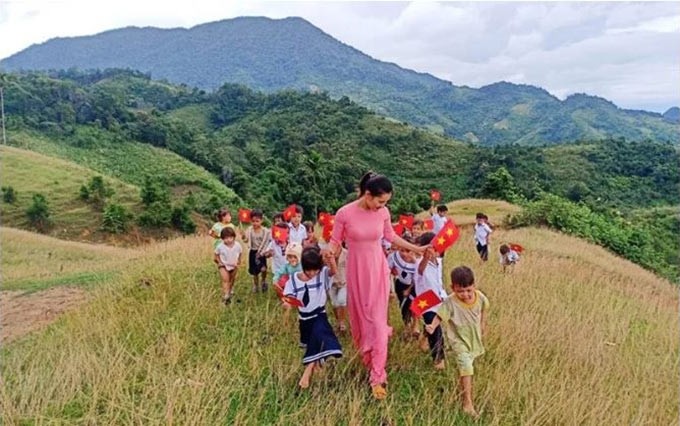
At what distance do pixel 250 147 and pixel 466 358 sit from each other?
56061mm

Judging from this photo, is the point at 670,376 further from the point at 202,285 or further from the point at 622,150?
the point at 622,150

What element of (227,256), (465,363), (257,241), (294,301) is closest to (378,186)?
(294,301)

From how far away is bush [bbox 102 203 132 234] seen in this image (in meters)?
31.7

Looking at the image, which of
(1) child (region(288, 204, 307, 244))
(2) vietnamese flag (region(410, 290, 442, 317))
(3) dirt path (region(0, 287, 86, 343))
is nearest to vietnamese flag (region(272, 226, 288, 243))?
(1) child (region(288, 204, 307, 244))

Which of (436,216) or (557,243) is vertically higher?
(436,216)

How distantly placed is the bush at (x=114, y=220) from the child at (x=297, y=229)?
28.0m

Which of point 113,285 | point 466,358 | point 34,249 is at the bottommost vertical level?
point 34,249

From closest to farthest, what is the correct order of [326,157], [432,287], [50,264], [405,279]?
1. [432,287]
2. [405,279]
3. [50,264]
4. [326,157]

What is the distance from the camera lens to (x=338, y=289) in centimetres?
528

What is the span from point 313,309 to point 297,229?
2184mm

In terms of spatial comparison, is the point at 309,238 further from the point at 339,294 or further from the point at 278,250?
the point at 339,294

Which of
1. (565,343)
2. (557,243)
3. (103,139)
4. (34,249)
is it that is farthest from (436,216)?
(103,139)

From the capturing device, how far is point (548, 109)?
441ft

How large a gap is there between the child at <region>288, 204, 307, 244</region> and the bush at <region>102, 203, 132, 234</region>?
2802 cm
